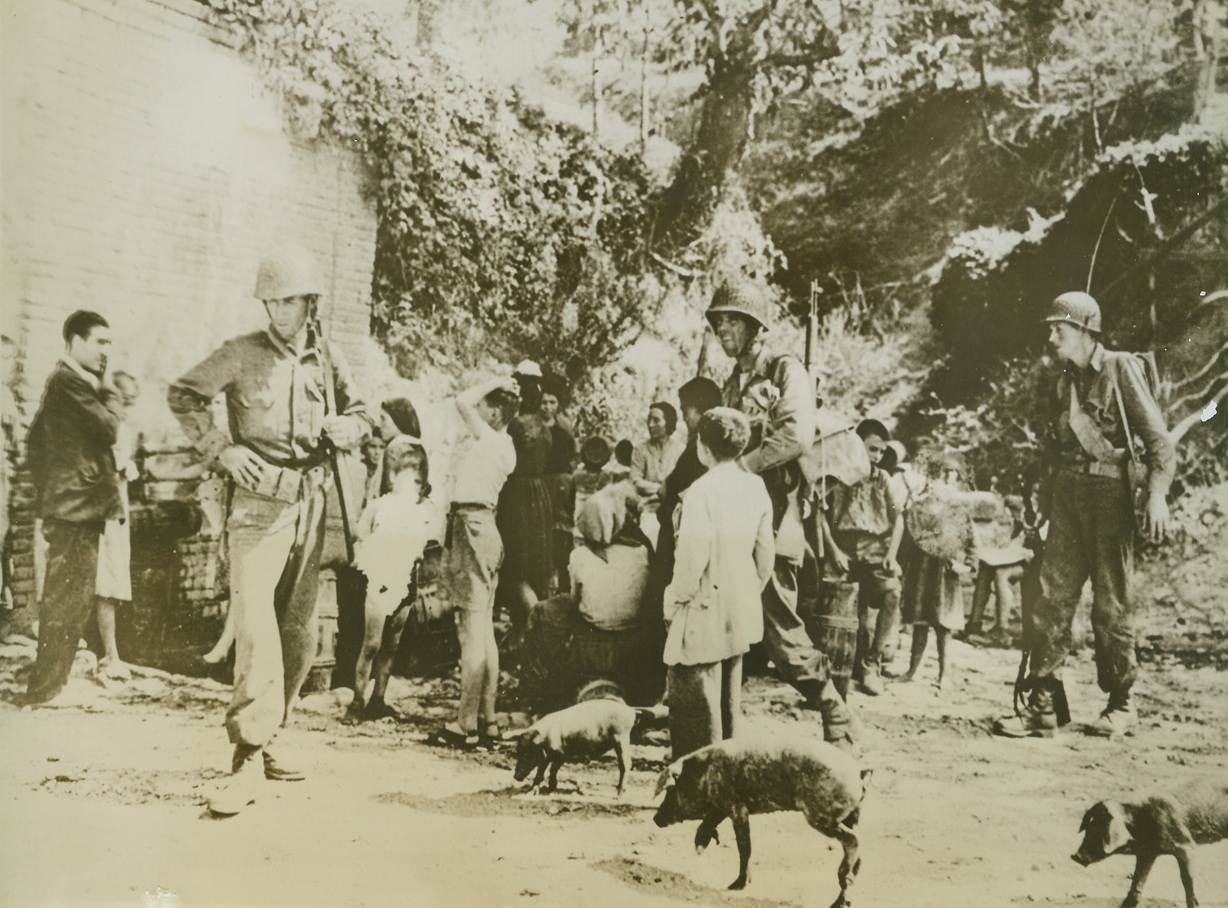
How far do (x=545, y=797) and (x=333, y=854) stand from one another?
856 mm

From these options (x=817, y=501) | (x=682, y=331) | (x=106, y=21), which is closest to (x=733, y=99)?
(x=682, y=331)

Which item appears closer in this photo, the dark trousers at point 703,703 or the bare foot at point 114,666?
the dark trousers at point 703,703

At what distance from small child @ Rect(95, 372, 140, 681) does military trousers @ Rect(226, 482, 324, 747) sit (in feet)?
1.50

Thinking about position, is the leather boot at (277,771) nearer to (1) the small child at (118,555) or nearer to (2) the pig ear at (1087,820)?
(1) the small child at (118,555)

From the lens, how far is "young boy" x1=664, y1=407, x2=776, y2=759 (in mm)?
3923

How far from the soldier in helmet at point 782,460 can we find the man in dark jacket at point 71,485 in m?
2.57

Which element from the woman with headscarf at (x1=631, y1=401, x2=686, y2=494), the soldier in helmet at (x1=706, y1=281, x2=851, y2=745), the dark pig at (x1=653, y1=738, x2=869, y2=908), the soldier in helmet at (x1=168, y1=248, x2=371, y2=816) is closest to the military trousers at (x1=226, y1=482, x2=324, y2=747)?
the soldier in helmet at (x1=168, y1=248, x2=371, y2=816)

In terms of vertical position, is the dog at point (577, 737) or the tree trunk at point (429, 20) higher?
the tree trunk at point (429, 20)

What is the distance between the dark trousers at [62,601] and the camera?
4.16 meters

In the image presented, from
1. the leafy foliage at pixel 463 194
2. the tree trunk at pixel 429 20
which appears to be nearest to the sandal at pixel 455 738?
the leafy foliage at pixel 463 194

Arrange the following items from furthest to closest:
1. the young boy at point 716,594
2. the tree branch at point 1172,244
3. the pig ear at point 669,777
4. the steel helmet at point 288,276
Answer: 1. the steel helmet at point 288,276
2. the tree branch at point 1172,244
3. the young boy at point 716,594
4. the pig ear at point 669,777

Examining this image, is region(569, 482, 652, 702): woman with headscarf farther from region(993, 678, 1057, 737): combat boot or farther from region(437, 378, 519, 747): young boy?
region(993, 678, 1057, 737): combat boot

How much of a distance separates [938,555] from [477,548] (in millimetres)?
1867

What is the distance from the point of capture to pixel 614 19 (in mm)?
4133
